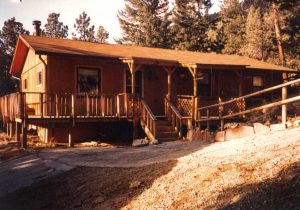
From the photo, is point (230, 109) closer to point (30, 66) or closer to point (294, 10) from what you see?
point (30, 66)

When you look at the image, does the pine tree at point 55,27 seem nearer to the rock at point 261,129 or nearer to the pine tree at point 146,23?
the pine tree at point 146,23

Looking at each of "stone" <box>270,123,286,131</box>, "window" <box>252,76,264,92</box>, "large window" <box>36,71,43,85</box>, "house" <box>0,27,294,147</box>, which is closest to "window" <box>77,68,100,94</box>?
"house" <box>0,27,294,147</box>

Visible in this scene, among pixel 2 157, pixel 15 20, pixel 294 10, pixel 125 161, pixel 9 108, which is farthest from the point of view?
pixel 15 20

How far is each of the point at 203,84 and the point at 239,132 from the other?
390 inches

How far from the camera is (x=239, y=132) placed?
13.1 meters

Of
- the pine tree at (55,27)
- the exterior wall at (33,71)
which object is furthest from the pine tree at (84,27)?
the exterior wall at (33,71)

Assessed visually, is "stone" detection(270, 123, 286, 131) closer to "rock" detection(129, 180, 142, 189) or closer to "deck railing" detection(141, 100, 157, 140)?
"deck railing" detection(141, 100, 157, 140)

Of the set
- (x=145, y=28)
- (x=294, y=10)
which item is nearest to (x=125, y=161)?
(x=294, y=10)

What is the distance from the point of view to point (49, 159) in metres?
12.9

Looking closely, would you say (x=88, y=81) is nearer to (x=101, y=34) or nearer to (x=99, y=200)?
(x=99, y=200)

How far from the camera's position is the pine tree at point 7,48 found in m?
37.2

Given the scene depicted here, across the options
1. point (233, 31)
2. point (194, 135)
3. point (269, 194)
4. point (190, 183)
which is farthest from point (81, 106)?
point (233, 31)

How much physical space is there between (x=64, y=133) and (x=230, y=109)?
9.08 m

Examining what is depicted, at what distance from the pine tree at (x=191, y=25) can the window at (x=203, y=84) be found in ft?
73.4
